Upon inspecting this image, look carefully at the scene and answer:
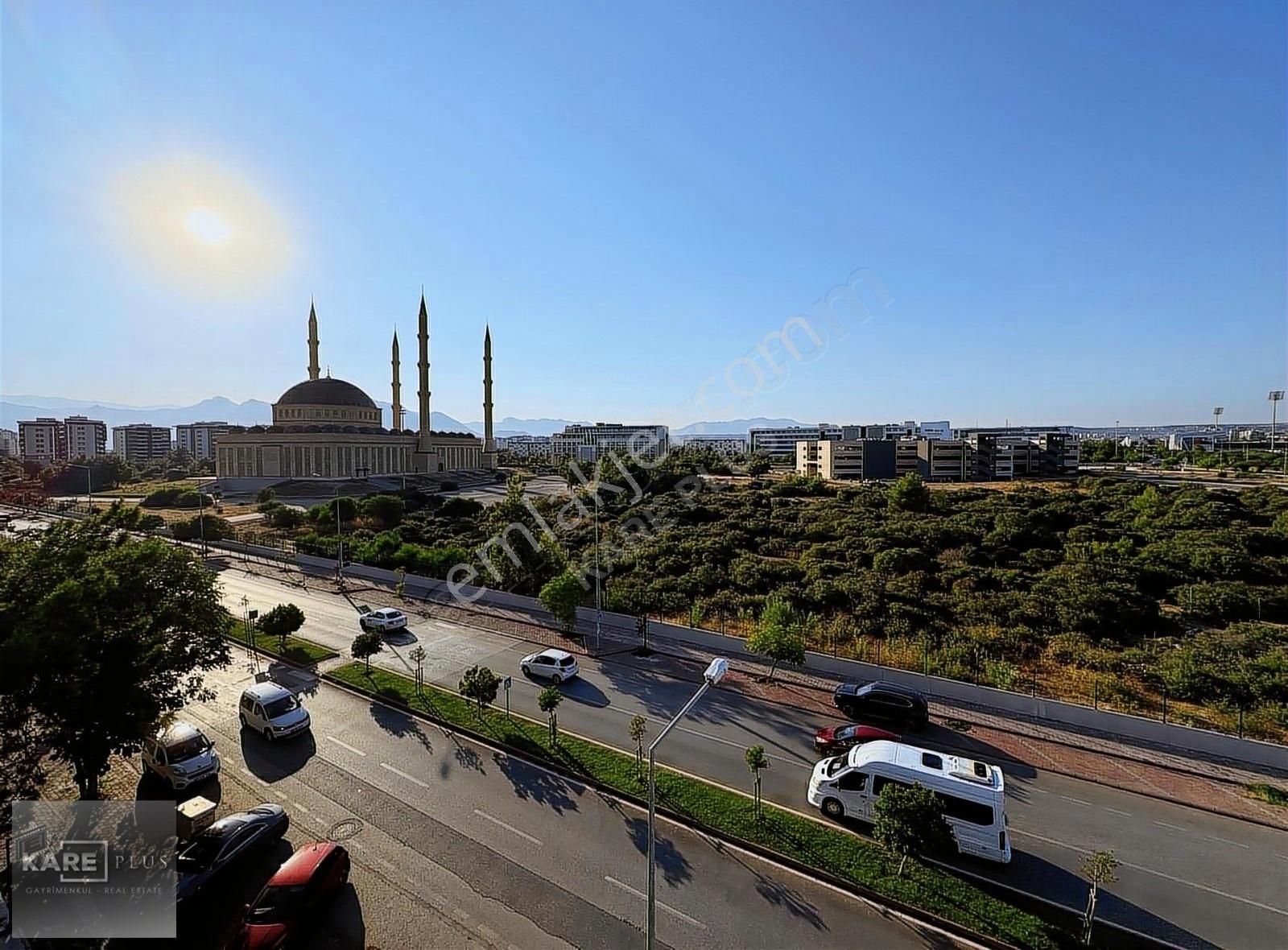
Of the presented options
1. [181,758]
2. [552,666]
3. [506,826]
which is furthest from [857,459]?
[181,758]

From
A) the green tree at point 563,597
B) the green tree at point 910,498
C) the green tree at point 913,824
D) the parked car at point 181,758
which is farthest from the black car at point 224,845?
the green tree at point 910,498

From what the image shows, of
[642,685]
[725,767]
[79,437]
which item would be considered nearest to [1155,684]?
[725,767]

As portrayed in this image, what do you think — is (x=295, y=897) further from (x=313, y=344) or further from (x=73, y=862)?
(x=313, y=344)

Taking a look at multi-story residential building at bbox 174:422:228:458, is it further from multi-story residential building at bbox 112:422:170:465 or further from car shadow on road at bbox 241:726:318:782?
car shadow on road at bbox 241:726:318:782

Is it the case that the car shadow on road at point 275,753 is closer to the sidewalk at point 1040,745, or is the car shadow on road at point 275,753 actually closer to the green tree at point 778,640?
the sidewalk at point 1040,745

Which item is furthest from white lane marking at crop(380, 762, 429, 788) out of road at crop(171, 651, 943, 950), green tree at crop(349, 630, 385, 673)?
green tree at crop(349, 630, 385, 673)

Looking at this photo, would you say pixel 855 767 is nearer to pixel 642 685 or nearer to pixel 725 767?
pixel 725 767
